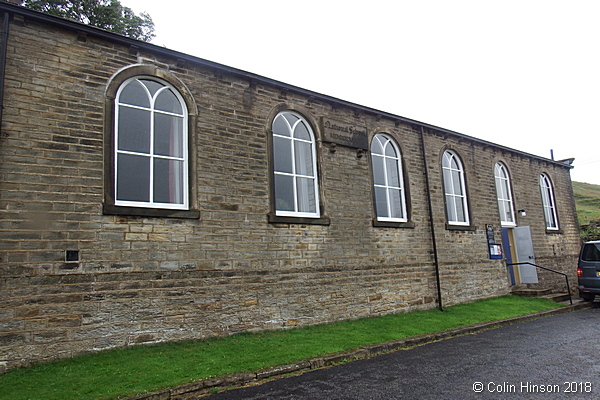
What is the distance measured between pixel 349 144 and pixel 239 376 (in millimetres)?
6703

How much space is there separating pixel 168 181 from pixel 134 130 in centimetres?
107

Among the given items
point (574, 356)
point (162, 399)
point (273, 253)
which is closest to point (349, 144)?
point (273, 253)

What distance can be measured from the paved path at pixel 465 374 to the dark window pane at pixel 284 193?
376 cm

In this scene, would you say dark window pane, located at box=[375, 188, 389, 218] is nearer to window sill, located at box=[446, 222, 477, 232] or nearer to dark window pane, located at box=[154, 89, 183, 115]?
window sill, located at box=[446, 222, 477, 232]

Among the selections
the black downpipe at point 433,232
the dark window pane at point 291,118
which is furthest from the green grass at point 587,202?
the dark window pane at point 291,118

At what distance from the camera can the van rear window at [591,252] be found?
12641 mm

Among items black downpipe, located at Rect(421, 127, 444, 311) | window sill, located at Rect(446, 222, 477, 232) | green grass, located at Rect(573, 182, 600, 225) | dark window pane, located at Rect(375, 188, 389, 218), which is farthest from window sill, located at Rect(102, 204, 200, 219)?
green grass, located at Rect(573, 182, 600, 225)

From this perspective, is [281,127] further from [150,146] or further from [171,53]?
[150,146]

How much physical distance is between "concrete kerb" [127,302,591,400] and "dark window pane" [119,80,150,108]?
4.99 m

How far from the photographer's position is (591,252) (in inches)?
504

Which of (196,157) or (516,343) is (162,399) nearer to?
(196,157)

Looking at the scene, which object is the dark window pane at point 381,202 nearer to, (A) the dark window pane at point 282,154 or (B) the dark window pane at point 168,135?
(A) the dark window pane at point 282,154

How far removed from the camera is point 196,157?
26.9 ft

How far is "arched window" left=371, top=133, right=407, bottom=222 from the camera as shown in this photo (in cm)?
1155
